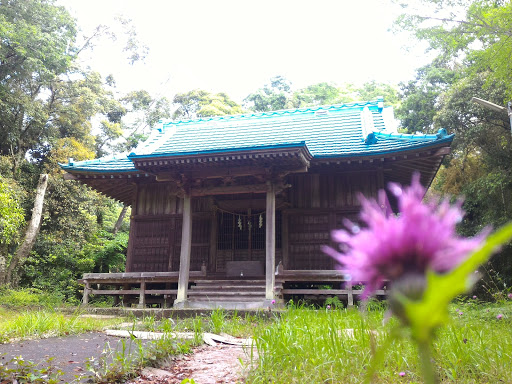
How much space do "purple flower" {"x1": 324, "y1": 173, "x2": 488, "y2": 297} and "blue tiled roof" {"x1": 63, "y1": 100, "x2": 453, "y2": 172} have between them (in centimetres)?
894

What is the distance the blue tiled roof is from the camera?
10617 millimetres

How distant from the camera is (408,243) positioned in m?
0.66

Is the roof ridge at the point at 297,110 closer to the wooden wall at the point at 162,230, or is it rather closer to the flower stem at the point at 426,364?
the wooden wall at the point at 162,230

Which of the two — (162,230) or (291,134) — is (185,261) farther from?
(291,134)

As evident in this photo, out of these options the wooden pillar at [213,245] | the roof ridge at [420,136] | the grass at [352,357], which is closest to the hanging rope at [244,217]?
the wooden pillar at [213,245]

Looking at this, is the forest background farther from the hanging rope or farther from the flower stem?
the flower stem

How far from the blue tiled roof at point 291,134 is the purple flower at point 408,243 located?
8.94m

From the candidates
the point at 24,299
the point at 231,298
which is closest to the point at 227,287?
the point at 231,298

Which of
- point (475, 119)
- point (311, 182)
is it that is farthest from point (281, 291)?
point (475, 119)

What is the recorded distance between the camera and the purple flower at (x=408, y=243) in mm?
643

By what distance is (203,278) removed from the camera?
10.9 m

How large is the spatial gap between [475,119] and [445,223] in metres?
19.9

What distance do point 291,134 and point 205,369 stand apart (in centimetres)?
983

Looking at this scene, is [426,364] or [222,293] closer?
[426,364]
